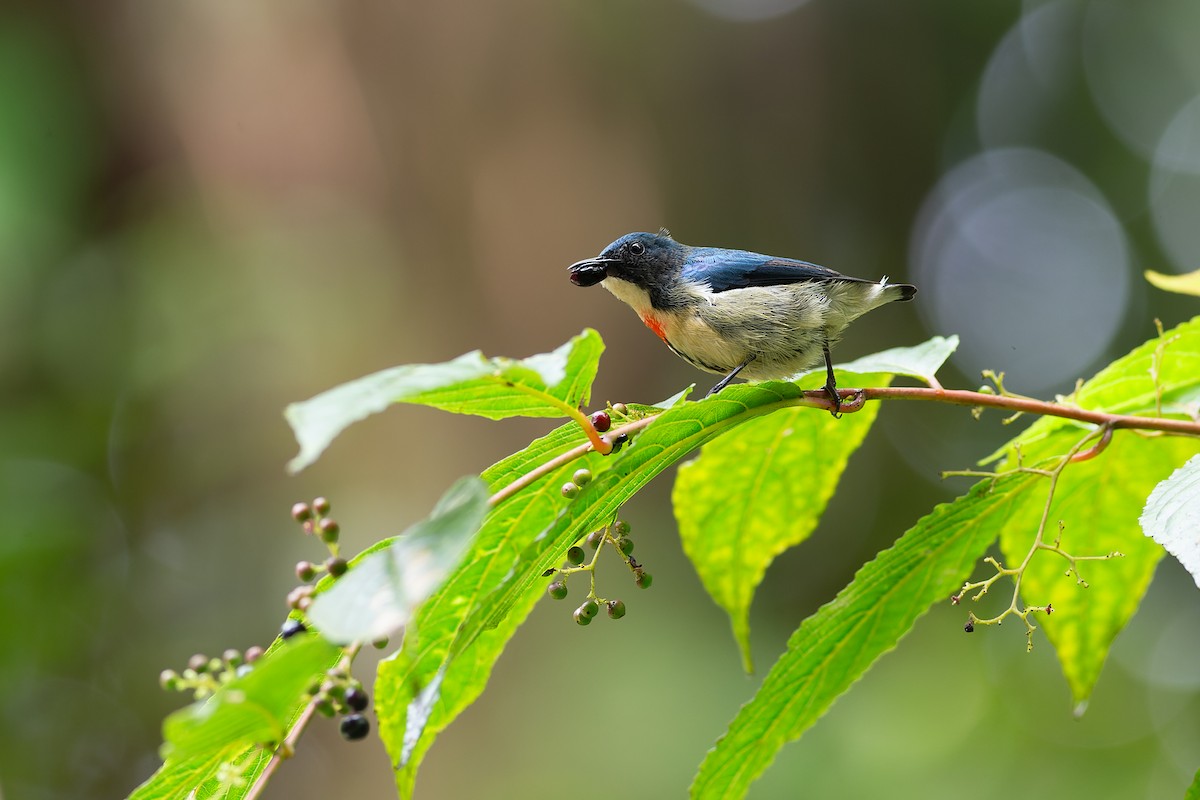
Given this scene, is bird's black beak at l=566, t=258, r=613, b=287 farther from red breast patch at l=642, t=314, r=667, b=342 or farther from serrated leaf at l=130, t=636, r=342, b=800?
serrated leaf at l=130, t=636, r=342, b=800

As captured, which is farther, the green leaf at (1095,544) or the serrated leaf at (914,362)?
the green leaf at (1095,544)

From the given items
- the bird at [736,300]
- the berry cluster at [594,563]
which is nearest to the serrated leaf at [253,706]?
the berry cluster at [594,563]

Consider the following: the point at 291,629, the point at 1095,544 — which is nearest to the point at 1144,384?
the point at 1095,544

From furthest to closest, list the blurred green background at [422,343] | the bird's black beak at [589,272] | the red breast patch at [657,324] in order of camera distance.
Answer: the blurred green background at [422,343], the red breast patch at [657,324], the bird's black beak at [589,272]

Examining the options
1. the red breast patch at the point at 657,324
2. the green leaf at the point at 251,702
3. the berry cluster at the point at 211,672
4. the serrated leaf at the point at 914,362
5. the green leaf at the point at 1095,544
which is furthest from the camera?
the red breast patch at the point at 657,324

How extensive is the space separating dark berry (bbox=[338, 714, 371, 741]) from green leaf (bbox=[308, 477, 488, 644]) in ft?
0.88

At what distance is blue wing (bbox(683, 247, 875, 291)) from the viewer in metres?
3.11

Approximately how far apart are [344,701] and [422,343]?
5.82 meters

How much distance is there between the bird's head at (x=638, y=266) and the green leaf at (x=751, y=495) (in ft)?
3.69

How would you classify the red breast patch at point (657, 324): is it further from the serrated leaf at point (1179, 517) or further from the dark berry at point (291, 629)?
A: the dark berry at point (291, 629)

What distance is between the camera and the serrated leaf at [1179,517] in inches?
54.4

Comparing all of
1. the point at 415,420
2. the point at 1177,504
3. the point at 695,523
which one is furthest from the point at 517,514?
the point at 415,420

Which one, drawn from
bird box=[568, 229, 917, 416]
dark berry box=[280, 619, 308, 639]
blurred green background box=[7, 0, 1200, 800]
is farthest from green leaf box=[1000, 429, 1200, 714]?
blurred green background box=[7, 0, 1200, 800]

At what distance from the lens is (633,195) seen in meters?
6.93
